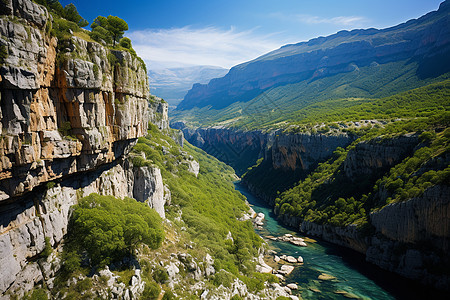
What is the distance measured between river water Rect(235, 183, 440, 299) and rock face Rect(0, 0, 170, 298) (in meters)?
42.2

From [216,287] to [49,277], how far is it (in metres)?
19.7

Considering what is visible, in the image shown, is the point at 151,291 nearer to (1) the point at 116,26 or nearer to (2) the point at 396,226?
(1) the point at 116,26

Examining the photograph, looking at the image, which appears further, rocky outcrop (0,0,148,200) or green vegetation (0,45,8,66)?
rocky outcrop (0,0,148,200)

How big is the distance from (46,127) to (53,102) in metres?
2.42

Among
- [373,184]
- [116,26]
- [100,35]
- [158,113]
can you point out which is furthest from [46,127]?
[158,113]

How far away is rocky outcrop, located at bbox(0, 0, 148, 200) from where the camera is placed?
17.8m

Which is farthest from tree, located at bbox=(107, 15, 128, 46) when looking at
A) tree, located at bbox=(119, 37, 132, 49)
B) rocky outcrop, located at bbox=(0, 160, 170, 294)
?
rocky outcrop, located at bbox=(0, 160, 170, 294)

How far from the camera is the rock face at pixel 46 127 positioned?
59.0 ft

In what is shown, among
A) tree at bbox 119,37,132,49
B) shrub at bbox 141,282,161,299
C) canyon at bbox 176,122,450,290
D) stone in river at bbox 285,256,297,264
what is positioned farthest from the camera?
stone in river at bbox 285,256,297,264

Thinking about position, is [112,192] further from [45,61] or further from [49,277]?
[45,61]

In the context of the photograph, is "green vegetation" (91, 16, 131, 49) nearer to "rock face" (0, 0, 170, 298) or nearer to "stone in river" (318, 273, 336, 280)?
"rock face" (0, 0, 170, 298)

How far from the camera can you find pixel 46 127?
21.2 metres

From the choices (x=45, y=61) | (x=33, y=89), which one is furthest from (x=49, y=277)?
(x=45, y=61)

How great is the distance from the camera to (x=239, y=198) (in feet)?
349
